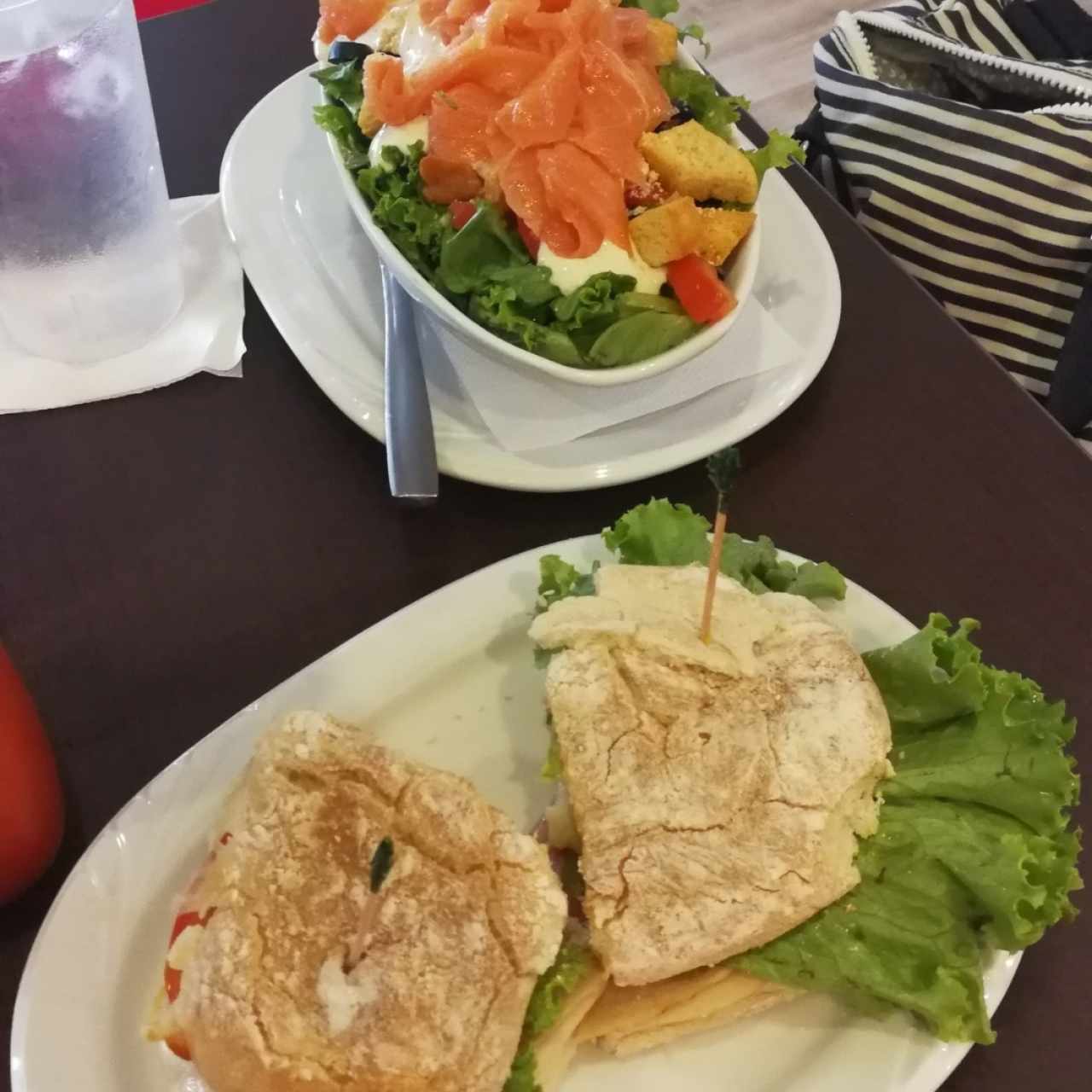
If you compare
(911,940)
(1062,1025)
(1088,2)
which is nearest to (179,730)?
(911,940)

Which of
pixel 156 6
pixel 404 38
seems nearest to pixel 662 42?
pixel 404 38

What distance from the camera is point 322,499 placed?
131 cm

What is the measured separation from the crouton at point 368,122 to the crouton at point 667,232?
0.39 metres

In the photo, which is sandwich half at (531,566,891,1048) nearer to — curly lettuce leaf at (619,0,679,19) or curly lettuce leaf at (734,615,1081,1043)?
curly lettuce leaf at (734,615,1081,1043)

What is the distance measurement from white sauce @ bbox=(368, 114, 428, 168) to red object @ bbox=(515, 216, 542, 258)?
18 cm

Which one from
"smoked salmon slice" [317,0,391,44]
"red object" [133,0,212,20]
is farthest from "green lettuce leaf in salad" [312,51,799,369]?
"red object" [133,0,212,20]

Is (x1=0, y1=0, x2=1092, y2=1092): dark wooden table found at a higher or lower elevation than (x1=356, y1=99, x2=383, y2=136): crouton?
lower

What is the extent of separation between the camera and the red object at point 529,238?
1310 millimetres

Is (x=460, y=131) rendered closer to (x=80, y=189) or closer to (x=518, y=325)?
(x=518, y=325)

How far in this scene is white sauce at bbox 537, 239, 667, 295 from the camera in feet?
4.21

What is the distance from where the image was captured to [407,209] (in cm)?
134

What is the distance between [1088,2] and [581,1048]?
3.66 m

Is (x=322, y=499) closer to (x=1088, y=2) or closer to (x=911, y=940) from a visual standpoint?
(x=911, y=940)

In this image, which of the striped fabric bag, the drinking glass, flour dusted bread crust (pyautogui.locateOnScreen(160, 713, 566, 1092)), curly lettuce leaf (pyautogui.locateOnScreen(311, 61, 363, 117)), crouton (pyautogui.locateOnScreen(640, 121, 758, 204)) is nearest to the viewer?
flour dusted bread crust (pyautogui.locateOnScreen(160, 713, 566, 1092))
